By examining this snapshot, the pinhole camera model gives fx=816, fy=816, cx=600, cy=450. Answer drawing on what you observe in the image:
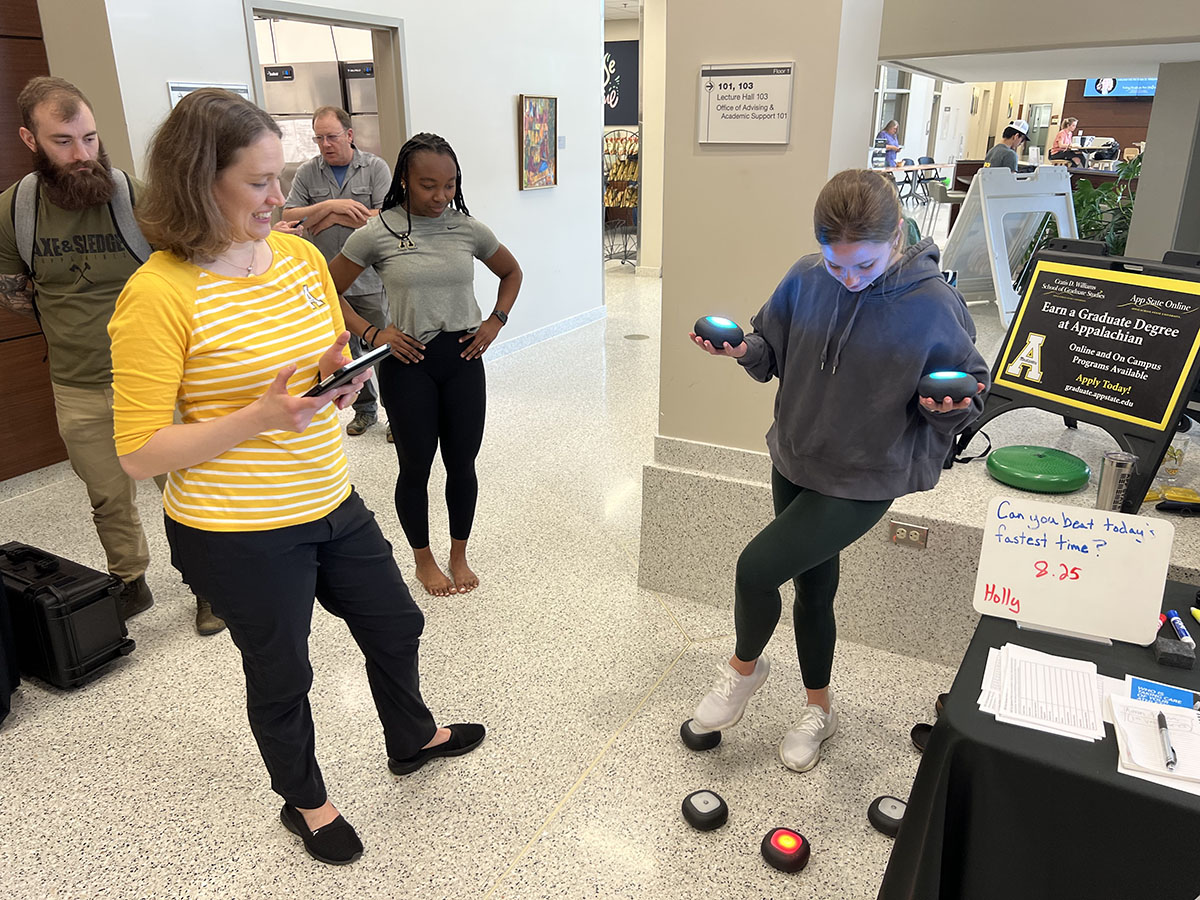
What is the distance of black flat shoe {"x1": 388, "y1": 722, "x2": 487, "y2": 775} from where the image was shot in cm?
208

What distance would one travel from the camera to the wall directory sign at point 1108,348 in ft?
7.48

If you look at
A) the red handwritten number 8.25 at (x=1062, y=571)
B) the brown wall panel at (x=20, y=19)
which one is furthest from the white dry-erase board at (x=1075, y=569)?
the brown wall panel at (x=20, y=19)

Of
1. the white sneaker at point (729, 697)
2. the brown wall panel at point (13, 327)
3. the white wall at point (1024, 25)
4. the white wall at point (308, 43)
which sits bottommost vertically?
the white sneaker at point (729, 697)

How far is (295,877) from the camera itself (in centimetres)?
180

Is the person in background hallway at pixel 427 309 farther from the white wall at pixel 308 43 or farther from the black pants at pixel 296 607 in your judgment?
the white wall at pixel 308 43

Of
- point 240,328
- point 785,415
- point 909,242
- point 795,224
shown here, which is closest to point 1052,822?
point 785,415

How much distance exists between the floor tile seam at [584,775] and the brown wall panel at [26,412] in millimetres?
3272

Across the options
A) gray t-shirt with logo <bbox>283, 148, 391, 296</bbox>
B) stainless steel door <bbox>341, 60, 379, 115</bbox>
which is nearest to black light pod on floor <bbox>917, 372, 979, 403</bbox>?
gray t-shirt with logo <bbox>283, 148, 391, 296</bbox>

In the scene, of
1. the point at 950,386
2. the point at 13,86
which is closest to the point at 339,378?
the point at 950,386

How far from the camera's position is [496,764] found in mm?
2127

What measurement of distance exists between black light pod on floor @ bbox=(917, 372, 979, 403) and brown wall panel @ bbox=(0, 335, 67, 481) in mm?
3941

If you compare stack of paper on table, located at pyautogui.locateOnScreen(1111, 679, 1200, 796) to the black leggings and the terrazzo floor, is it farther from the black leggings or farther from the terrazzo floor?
the black leggings

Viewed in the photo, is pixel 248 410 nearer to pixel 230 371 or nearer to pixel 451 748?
pixel 230 371

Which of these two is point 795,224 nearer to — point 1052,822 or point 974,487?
point 974,487
